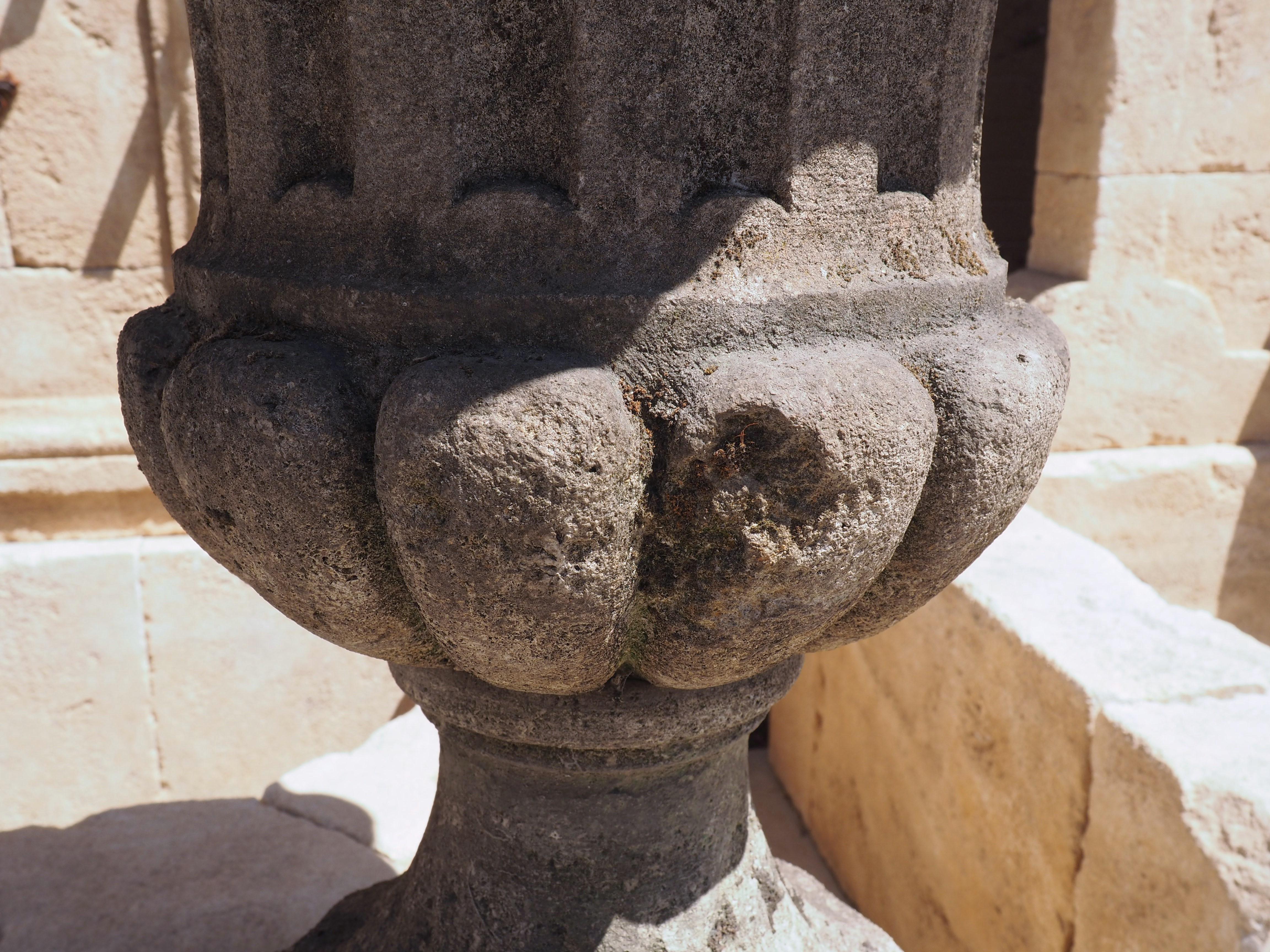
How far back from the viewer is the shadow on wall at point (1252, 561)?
2982 mm

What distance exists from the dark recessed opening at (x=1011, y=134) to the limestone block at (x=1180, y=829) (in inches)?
162

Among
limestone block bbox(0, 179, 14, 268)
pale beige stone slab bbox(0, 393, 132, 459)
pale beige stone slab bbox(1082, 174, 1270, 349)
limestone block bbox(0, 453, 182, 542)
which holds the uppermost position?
limestone block bbox(0, 179, 14, 268)

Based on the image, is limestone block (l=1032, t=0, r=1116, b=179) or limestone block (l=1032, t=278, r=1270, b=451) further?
limestone block (l=1032, t=278, r=1270, b=451)

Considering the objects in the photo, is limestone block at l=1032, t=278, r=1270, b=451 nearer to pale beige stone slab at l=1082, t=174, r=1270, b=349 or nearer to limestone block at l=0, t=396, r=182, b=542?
pale beige stone slab at l=1082, t=174, r=1270, b=349

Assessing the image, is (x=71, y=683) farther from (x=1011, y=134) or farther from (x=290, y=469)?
(x=1011, y=134)

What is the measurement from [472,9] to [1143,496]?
2637 millimetres

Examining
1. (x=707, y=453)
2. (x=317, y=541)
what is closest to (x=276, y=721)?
(x=317, y=541)

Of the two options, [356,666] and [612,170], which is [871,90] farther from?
[356,666]

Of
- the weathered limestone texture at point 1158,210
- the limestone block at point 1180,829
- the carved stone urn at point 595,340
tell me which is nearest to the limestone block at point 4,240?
the carved stone urn at point 595,340

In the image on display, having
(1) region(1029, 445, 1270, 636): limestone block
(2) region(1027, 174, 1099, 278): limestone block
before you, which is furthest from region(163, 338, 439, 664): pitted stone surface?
(2) region(1027, 174, 1099, 278): limestone block

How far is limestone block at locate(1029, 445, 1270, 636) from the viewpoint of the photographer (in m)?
2.85

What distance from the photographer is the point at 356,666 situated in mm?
2682

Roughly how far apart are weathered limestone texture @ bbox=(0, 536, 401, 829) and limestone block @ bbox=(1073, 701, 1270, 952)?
177 cm

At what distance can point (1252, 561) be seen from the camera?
305 centimetres
